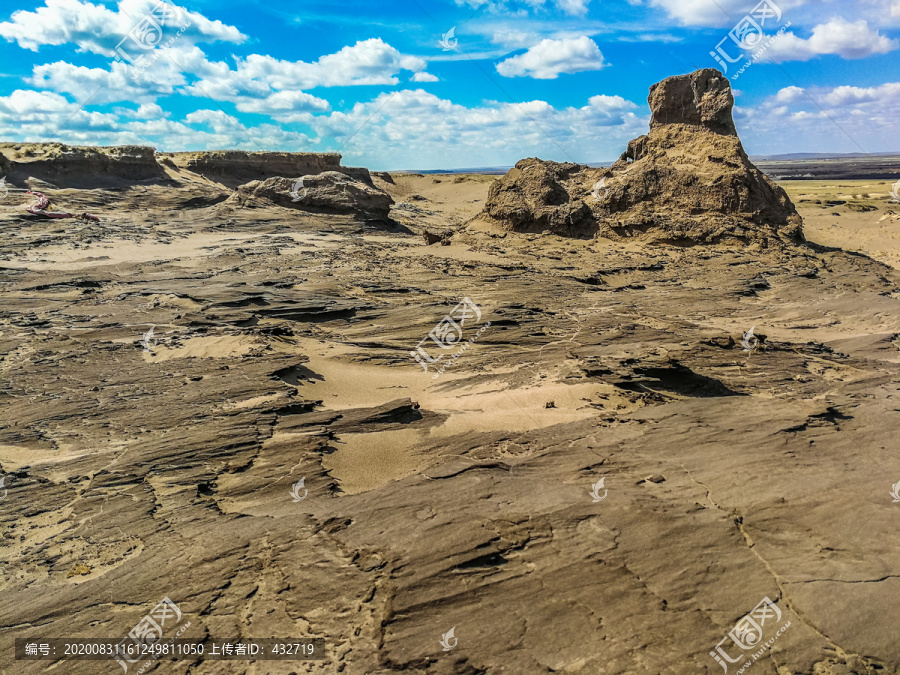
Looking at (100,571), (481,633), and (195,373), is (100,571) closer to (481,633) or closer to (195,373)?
(481,633)

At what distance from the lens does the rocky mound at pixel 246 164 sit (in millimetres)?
28972

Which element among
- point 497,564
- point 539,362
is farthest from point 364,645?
point 539,362

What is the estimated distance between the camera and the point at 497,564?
339 centimetres

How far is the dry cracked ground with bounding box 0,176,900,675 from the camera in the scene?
9.93 feet

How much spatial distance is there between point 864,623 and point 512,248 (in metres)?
12.1

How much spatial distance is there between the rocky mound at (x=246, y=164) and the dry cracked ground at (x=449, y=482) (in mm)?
21899
